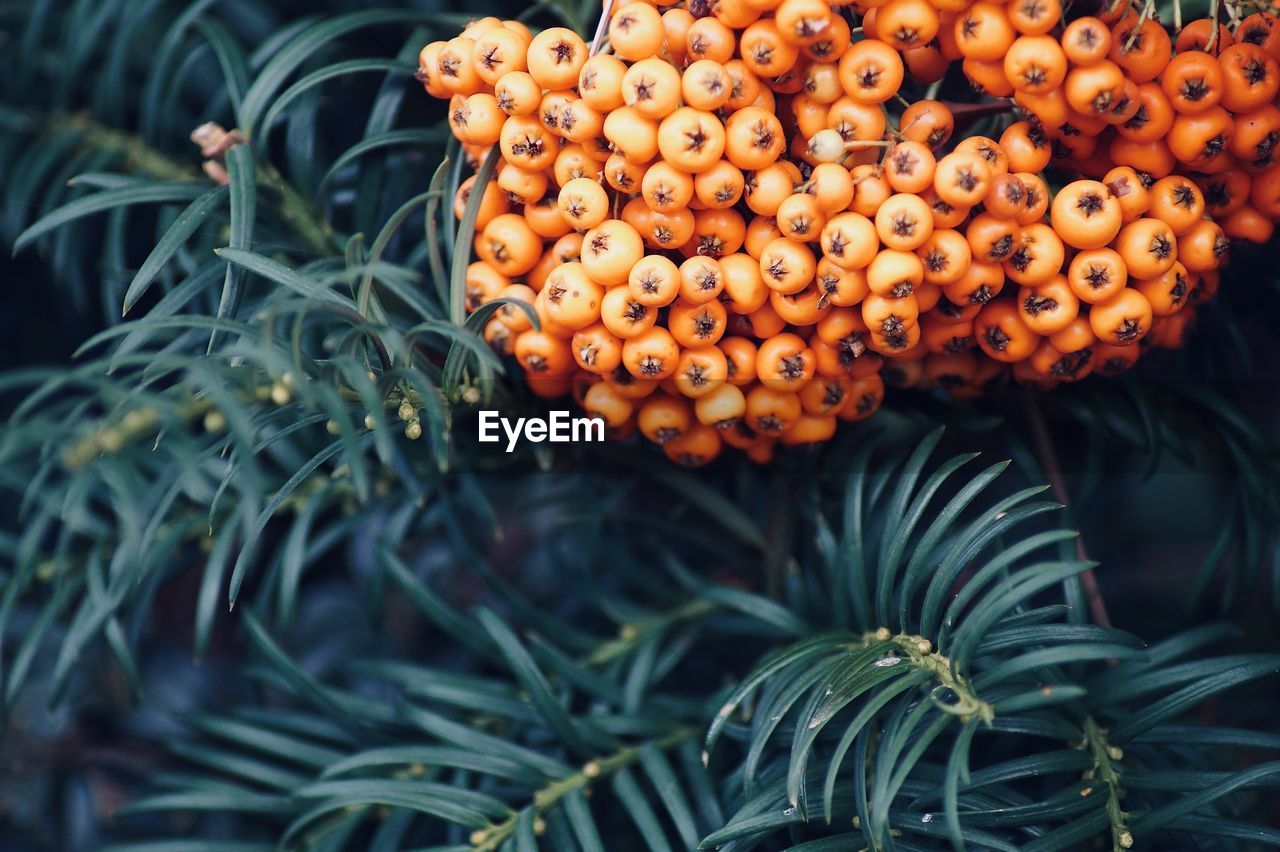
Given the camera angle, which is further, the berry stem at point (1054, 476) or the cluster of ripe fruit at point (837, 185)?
the berry stem at point (1054, 476)

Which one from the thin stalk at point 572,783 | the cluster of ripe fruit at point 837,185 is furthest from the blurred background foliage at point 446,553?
the cluster of ripe fruit at point 837,185

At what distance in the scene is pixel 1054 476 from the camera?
0.86m

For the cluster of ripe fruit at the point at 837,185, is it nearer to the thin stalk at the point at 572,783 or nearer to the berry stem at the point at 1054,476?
the berry stem at the point at 1054,476

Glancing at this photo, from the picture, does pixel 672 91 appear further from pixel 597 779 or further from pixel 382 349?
pixel 597 779

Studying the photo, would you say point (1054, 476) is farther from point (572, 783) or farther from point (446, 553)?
point (446, 553)

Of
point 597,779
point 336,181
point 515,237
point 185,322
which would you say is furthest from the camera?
point 336,181

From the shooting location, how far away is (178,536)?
35.9 inches

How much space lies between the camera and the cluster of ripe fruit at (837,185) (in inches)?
23.8

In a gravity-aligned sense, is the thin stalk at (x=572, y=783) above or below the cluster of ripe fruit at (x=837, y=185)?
below

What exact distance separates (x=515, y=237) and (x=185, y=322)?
240mm

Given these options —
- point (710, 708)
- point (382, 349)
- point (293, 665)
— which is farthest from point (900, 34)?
point (293, 665)

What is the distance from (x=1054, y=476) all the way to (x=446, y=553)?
744 mm

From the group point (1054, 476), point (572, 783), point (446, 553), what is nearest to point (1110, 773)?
point (1054, 476)

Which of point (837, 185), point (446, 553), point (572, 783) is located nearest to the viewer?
point (837, 185)
